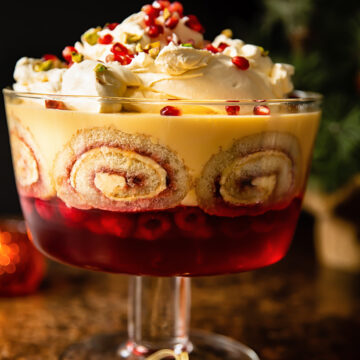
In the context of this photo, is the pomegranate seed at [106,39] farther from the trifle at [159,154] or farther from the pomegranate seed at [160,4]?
the pomegranate seed at [160,4]

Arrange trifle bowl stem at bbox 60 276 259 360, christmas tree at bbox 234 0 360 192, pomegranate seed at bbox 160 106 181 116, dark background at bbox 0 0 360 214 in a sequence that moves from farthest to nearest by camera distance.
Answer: dark background at bbox 0 0 360 214 → christmas tree at bbox 234 0 360 192 → trifle bowl stem at bbox 60 276 259 360 → pomegranate seed at bbox 160 106 181 116

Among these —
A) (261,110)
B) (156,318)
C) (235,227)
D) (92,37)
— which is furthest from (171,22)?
(156,318)

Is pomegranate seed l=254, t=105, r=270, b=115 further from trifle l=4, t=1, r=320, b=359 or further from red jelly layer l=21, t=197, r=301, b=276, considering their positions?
red jelly layer l=21, t=197, r=301, b=276

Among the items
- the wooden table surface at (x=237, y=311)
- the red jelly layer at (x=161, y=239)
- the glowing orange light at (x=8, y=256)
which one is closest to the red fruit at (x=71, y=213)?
the red jelly layer at (x=161, y=239)

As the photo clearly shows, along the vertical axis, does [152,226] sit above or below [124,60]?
below

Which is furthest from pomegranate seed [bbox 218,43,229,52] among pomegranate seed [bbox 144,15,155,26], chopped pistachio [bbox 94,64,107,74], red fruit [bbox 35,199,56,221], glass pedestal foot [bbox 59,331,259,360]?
glass pedestal foot [bbox 59,331,259,360]

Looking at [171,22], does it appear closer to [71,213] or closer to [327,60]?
[71,213]

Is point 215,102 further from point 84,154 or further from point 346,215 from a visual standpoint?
point 346,215
